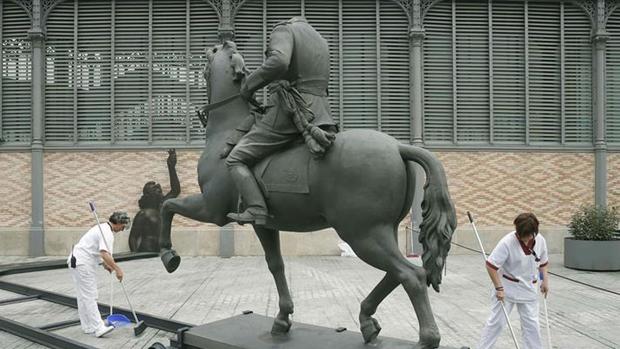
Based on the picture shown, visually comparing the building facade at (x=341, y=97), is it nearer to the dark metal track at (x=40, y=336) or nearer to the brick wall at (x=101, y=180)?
the brick wall at (x=101, y=180)

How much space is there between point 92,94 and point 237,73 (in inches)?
433

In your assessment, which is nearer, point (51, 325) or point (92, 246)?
point (51, 325)

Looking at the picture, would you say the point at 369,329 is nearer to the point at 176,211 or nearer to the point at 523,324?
the point at 523,324

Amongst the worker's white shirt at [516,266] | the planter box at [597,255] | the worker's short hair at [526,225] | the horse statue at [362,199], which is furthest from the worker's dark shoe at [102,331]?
the planter box at [597,255]

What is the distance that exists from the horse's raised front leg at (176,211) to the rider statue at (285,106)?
0.43 m

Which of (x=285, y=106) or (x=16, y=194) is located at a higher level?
(x=285, y=106)

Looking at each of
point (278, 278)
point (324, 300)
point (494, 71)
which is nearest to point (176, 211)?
point (278, 278)

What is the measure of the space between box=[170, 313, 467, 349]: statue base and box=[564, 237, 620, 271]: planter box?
28.8ft

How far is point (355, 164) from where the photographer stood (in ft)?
12.8

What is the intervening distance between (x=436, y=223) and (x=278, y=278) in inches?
70.8

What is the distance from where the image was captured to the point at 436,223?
3.74m

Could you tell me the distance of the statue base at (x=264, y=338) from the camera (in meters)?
4.27

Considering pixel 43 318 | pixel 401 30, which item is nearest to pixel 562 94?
pixel 401 30

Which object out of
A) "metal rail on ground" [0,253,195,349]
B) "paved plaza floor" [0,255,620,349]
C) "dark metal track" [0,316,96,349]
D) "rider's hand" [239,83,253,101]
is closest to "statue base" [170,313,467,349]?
"metal rail on ground" [0,253,195,349]
